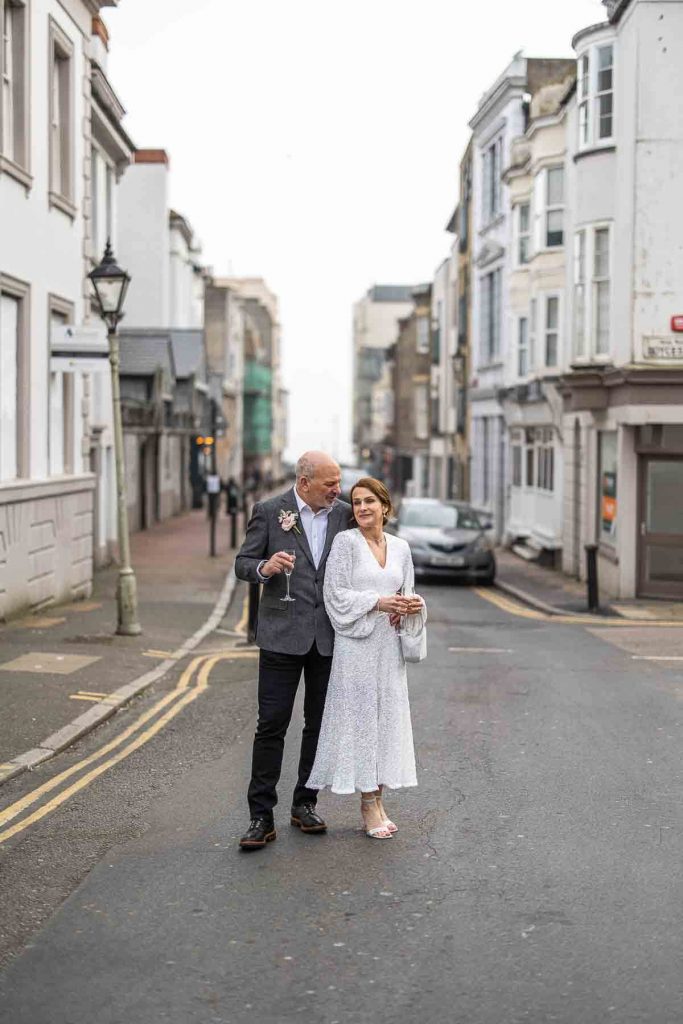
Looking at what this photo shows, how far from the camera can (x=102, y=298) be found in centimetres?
1577

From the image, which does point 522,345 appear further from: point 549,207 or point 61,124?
point 61,124

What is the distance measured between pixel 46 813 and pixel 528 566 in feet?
76.2

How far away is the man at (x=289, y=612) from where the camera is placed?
6.78m

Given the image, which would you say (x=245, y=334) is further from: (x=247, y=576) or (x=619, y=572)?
(x=247, y=576)

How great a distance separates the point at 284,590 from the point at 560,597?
16548mm

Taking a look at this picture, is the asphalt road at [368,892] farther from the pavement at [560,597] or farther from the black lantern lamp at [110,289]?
the pavement at [560,597]

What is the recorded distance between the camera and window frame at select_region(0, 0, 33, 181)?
1646 centimetres

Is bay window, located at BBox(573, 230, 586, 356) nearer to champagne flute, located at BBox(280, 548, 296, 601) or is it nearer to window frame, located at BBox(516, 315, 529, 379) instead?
window frame, located at BBox(516, 315, 529, 379)

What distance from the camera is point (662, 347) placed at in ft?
68.9

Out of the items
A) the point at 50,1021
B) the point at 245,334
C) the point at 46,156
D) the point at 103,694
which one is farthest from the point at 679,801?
the point at 245,334

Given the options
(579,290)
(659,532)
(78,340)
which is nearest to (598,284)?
(579,290)

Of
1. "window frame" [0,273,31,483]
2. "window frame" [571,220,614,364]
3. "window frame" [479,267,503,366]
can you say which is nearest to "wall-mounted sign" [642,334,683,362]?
"window frame" [571,220,614,364]

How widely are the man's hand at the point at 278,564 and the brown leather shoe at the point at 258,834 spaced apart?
1272mm

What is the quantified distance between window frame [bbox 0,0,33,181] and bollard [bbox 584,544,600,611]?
9.55 m
